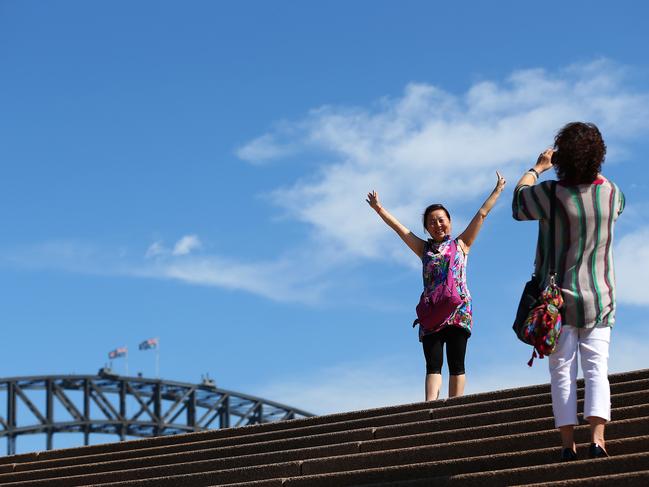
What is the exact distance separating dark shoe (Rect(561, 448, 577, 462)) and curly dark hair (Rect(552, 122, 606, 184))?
4.74 ft

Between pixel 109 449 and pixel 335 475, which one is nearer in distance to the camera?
pixel 335 475

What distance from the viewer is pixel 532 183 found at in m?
6.71

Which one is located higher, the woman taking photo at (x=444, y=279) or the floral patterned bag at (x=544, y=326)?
the woman taking photo at (x=444, y=279)

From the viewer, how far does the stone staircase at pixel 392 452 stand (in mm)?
6832

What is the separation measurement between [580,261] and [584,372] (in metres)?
0.58

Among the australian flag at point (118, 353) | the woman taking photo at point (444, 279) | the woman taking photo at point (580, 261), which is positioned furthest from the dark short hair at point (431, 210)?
the australian flag at point (118, 353)

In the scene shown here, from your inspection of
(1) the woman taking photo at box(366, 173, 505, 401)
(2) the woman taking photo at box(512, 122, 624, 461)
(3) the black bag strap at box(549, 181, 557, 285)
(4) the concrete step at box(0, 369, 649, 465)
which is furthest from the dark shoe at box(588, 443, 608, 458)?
(1) the woman taking photo at box(366, 173, 505, 401)

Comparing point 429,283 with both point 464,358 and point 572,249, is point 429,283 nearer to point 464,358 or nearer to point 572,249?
point 464,358

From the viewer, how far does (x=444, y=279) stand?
9.59 m

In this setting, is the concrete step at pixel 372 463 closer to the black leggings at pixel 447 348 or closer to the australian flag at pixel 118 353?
the black leggings at pixel 447 348

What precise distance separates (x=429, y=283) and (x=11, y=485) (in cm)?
392

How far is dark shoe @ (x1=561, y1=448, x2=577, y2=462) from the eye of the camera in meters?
6.55

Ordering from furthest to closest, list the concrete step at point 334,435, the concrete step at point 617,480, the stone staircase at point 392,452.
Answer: the concrete step at point 334,435
the stone staircase at point 392,452
the concrete step at point 617,480

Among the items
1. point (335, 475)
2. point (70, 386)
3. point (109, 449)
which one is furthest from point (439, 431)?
point (70, 386)
